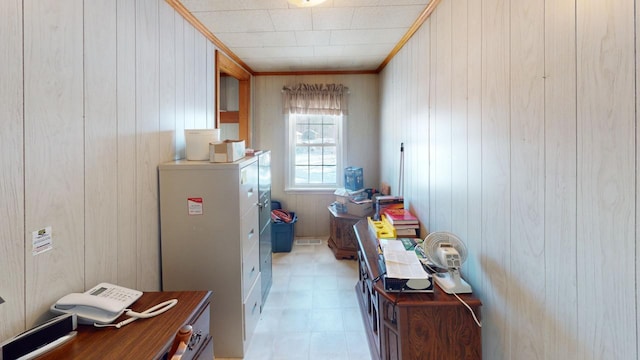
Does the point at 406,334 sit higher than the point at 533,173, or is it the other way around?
the point at 533,173

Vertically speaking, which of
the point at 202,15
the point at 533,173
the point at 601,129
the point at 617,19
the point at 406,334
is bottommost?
the point at 406,334

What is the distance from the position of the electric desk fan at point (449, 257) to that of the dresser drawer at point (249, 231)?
1180 millimetres

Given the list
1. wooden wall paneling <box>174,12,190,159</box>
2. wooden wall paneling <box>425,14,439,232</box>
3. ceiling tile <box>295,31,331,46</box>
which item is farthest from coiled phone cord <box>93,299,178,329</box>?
ceiling tile <box>295,31,331,46</box>

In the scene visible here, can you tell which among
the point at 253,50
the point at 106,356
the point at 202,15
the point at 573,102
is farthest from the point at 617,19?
the point at 253,50

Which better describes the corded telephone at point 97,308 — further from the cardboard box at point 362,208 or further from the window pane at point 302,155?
the window pane at point 302,155

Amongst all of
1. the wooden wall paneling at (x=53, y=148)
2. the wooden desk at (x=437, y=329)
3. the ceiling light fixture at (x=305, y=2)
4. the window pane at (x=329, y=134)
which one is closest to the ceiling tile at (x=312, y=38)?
the ceiling light fixture at (x=305, y=2)

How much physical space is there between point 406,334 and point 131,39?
220 cm

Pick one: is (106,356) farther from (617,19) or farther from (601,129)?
(617,19)

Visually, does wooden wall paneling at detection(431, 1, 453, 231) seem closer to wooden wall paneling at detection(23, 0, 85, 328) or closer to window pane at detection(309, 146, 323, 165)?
wooden wall paneling at detection(23, 0, 85, 328)

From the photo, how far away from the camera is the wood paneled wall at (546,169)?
0.89m

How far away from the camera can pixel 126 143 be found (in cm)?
176

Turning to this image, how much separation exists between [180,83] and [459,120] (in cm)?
203

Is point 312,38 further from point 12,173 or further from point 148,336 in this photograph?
point 148,336

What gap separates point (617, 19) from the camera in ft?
2.92
